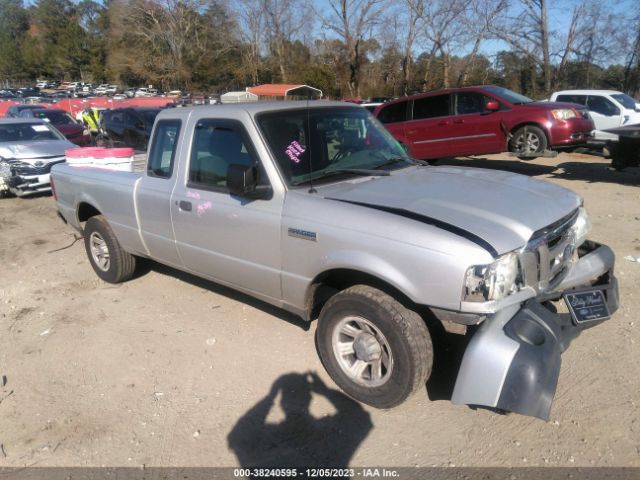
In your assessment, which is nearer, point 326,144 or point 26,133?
point 326,144

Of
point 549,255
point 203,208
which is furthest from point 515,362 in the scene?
point 203,208

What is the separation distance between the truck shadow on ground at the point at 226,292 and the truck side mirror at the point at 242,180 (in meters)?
1.42

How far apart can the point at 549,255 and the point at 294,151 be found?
184 centimetres

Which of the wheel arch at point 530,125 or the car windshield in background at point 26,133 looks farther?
the car windshield in background at point 26,133

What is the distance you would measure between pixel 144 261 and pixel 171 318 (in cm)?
155

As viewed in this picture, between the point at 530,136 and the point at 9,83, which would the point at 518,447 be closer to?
the point at 530,136

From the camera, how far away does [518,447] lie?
284 centimetres

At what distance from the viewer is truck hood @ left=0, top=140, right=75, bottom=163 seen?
10.7 metres

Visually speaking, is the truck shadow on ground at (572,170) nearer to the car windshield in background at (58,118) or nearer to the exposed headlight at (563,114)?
the exposed headlight at (563,114)

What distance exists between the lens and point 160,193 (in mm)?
4316

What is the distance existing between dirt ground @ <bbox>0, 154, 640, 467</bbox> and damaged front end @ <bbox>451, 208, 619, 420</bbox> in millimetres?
464

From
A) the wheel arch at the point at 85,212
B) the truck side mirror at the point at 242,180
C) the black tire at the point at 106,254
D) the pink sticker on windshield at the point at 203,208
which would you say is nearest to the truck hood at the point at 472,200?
the truck side mirror at the point at 242,180

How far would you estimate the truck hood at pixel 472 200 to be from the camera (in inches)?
109

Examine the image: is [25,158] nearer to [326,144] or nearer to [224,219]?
[224,219]
